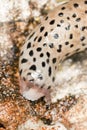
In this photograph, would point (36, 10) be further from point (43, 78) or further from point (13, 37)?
point (43, 78)

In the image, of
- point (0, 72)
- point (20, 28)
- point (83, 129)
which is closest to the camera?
point (83, 129)

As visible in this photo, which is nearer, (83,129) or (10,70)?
(83,129)

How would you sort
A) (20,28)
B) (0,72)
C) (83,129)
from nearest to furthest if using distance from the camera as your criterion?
(83,129) < (0,72) < (20,28)

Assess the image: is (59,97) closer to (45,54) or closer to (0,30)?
(45,54)

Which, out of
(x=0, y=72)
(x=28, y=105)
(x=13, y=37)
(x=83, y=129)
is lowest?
(x=83, y=129)

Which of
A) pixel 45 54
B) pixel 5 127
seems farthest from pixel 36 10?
pixel 5 127

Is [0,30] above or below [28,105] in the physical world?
above

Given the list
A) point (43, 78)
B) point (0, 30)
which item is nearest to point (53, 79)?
point (43, 78)
